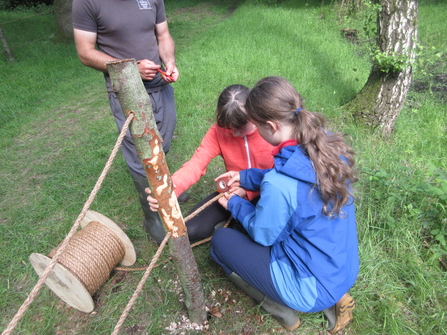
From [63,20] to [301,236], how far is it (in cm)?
1012

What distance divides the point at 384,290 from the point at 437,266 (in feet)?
1.58

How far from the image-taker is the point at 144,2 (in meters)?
2.39

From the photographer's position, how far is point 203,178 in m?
3.58

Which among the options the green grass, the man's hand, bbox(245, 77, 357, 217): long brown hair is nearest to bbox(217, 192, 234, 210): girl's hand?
bbox(245, 77, 357, 217): long brown hair

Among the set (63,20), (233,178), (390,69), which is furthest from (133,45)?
(63,20)

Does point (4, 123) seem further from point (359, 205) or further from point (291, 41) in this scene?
point (291, 41)

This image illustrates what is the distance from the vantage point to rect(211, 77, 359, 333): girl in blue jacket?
1520 mm

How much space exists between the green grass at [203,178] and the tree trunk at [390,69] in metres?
0.26

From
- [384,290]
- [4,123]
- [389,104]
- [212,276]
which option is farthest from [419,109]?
[4,123]

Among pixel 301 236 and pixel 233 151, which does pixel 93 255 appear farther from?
pixel 301 236

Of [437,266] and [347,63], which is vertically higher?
[347,63]

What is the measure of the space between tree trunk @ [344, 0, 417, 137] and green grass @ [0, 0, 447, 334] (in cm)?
26

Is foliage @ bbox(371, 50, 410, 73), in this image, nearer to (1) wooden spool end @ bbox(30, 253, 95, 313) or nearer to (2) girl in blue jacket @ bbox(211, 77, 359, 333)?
(2) girl in blue jacket @ bbox(211, 77, 359, 333)

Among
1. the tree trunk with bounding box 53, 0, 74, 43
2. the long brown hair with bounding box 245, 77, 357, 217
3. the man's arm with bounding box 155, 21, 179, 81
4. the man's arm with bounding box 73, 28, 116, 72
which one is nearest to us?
the long brown hair with bounding box 245, 77, 357, 217
